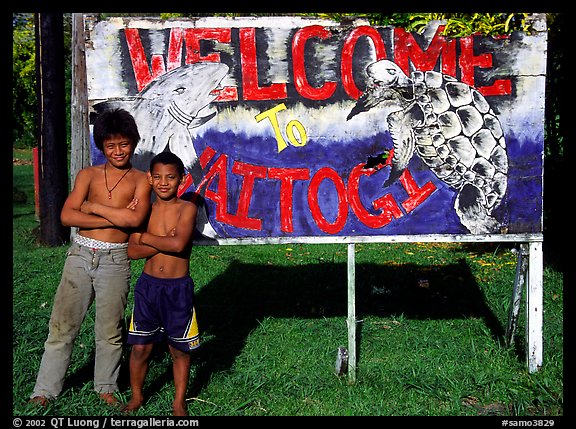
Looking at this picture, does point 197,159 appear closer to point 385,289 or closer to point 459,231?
point 459,231

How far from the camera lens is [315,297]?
7.30m

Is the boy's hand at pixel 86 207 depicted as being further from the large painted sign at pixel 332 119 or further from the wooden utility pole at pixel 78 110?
the wooden utility pole at pixel 78 110

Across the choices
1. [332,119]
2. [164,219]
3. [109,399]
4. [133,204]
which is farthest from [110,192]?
[332,119]

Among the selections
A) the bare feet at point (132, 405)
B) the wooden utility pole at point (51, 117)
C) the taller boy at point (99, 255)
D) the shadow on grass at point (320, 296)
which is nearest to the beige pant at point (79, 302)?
the taller boy at point (99, 255)

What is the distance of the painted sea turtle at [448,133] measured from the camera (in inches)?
194

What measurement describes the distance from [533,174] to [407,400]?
1909mm

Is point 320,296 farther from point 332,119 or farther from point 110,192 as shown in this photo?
point 110,192

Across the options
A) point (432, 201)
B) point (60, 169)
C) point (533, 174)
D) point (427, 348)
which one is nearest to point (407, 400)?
point (427, 348)

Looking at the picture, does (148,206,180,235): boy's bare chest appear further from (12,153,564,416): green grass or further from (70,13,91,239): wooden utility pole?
(70,13,91,239): wooden utility pole

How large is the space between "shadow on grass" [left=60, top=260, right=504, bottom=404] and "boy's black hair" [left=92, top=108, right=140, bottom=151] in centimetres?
188

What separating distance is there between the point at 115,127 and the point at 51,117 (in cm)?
572

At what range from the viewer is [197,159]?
194 inches

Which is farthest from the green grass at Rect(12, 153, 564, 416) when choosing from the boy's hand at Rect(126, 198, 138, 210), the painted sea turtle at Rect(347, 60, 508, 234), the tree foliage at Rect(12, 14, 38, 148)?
the tree foliage at Rect(12, 14, 38, 148)

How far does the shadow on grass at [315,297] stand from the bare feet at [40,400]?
0.80 m
